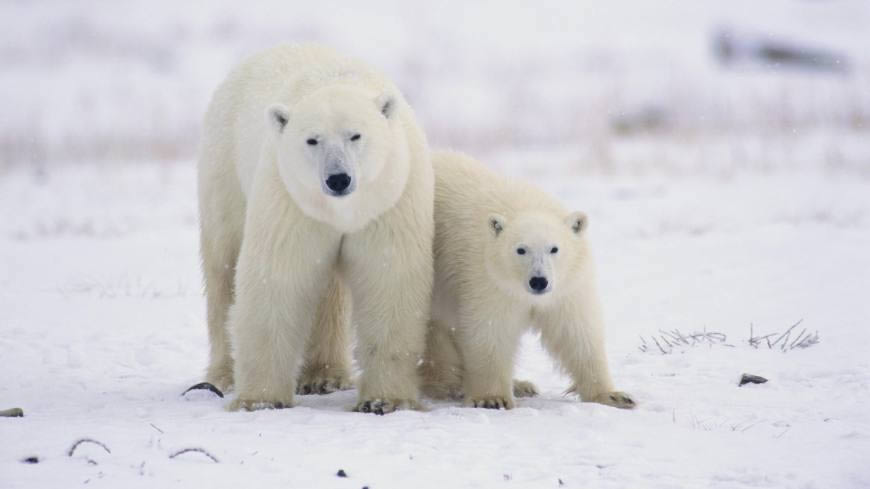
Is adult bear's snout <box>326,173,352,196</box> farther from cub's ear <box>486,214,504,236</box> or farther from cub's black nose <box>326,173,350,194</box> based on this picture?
cub's ear <box>486,214,504,236</box>

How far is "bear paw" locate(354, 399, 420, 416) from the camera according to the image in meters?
4.80

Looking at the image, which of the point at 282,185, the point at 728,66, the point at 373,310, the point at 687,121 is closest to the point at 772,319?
the point at 373,310

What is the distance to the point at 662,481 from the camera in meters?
3.67

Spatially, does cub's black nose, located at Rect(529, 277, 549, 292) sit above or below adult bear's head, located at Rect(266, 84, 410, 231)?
below

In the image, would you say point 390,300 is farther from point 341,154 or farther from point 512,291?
point 341,154

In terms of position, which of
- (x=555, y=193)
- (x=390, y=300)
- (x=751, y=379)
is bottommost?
(x=751, y=379)

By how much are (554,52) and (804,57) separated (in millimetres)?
4738

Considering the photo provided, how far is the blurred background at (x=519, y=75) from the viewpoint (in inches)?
544

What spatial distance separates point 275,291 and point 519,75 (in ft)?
50.8

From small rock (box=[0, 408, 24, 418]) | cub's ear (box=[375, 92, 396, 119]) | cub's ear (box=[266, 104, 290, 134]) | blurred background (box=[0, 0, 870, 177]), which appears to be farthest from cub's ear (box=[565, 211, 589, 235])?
blurred background (box=[0, 0, 870, 177])

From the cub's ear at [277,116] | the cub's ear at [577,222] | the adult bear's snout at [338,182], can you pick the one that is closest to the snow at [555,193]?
the cub's ear at [577,222]

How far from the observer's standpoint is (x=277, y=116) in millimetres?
4699

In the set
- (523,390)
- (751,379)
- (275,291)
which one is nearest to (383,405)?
(275,291)

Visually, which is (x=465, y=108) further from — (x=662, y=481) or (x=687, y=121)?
(x=662, y=481)
